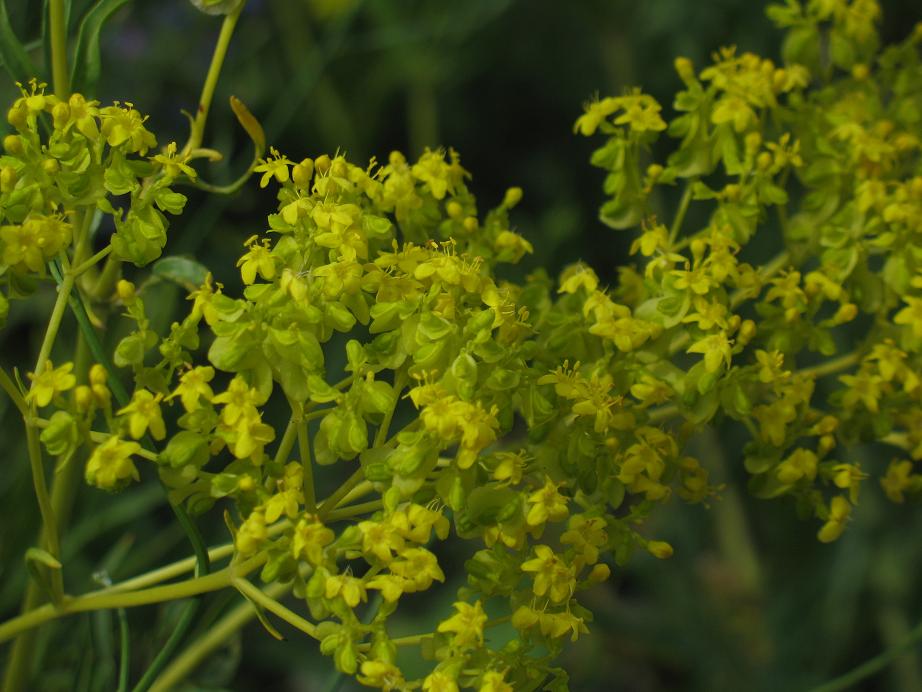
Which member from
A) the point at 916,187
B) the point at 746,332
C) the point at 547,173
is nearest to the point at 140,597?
the point at 746,332

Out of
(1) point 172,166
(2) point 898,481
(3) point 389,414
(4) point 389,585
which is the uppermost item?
(1) point 172,166

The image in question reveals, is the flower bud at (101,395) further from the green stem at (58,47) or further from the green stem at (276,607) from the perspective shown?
the green stem at (58,47)

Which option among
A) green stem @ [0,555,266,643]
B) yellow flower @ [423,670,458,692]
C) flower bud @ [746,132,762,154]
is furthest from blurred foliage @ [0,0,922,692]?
yellow flower @ [423,670,458,692]

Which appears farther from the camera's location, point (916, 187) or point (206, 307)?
point (916, 187)

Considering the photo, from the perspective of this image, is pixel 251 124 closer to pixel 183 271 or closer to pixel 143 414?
pixel 183 271

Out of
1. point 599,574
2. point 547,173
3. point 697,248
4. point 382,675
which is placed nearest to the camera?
point 382,675

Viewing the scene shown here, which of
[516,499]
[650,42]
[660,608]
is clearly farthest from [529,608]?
[650,42]

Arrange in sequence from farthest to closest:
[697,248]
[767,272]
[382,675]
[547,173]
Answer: [547,173]
[767,272]
[697,248]
[382,675]

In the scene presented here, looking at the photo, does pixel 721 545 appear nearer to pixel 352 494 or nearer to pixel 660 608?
pixel 660 608
